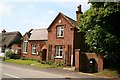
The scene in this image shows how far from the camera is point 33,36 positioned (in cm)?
4566

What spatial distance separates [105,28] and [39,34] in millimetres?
22241

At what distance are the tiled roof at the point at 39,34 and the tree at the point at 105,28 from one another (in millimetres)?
17914

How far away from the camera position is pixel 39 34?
147ft

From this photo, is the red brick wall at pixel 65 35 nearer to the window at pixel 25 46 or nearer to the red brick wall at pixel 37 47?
the red brick wall at pixel 37 47

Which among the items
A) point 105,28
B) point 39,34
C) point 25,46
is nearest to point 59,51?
point 39,34

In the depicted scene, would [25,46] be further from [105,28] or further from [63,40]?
[105,28]

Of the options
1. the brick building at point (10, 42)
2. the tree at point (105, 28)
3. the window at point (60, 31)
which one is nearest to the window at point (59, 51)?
the window at point (60, 31)

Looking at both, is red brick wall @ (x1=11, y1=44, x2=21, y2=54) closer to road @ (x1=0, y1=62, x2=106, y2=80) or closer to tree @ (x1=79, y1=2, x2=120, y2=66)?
road @ (x1=0, y1=62, x2=106, y2=80)

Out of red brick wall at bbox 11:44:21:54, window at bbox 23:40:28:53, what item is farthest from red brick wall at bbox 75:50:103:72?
red brick wall at bbox 11:44:21:54

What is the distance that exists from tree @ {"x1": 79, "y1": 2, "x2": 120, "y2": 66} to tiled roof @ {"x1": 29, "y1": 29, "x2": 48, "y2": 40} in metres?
17.9

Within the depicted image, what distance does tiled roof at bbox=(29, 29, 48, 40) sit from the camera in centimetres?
4310

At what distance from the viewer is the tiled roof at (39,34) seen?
4310 cm

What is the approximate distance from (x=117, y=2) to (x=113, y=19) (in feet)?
7.35

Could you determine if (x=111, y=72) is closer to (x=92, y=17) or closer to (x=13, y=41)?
(x=92, y=17)
